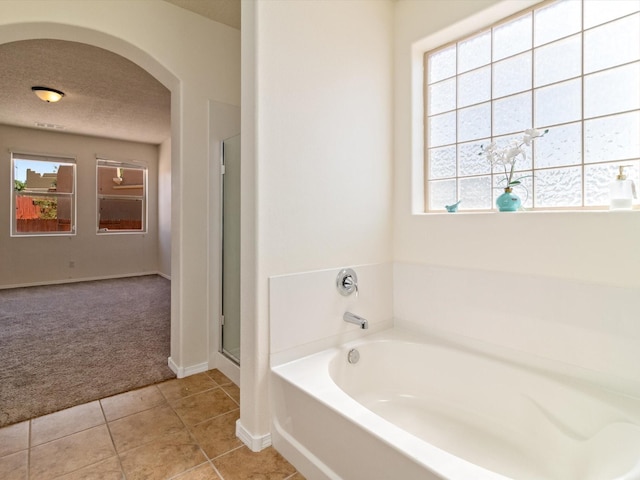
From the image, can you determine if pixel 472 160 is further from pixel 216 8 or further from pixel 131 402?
pixel 131 402

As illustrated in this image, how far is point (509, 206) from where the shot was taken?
5.95 feet

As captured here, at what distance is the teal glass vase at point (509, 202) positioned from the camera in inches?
71.2

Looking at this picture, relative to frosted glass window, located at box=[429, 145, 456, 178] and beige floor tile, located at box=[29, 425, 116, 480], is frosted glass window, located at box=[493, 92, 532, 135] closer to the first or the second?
frosted glass window, located at box=[429, 145, 456, 178]

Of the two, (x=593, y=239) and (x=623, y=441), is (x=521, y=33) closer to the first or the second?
(x=593, y=239)

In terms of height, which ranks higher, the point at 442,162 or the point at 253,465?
the point at 442,162

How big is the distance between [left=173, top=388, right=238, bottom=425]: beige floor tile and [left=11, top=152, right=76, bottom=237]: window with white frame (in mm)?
5436

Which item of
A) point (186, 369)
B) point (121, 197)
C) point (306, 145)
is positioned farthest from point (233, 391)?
point (121, 197)

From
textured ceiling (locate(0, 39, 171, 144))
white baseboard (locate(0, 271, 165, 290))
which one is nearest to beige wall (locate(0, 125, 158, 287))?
white baseboard (locate(0, 271, 165, 290))

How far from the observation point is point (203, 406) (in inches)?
83.7

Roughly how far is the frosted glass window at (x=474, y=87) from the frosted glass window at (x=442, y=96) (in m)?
0.05

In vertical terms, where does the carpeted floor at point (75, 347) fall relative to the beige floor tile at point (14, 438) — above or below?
above

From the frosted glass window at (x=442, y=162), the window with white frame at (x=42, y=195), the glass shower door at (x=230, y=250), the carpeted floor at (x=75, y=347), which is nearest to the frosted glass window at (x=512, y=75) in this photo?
the frosted glass window at (x=442, y=162)

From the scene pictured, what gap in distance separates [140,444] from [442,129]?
2.57 metres

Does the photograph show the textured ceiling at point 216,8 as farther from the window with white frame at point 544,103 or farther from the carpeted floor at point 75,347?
the carpeted floor at point 75,347
